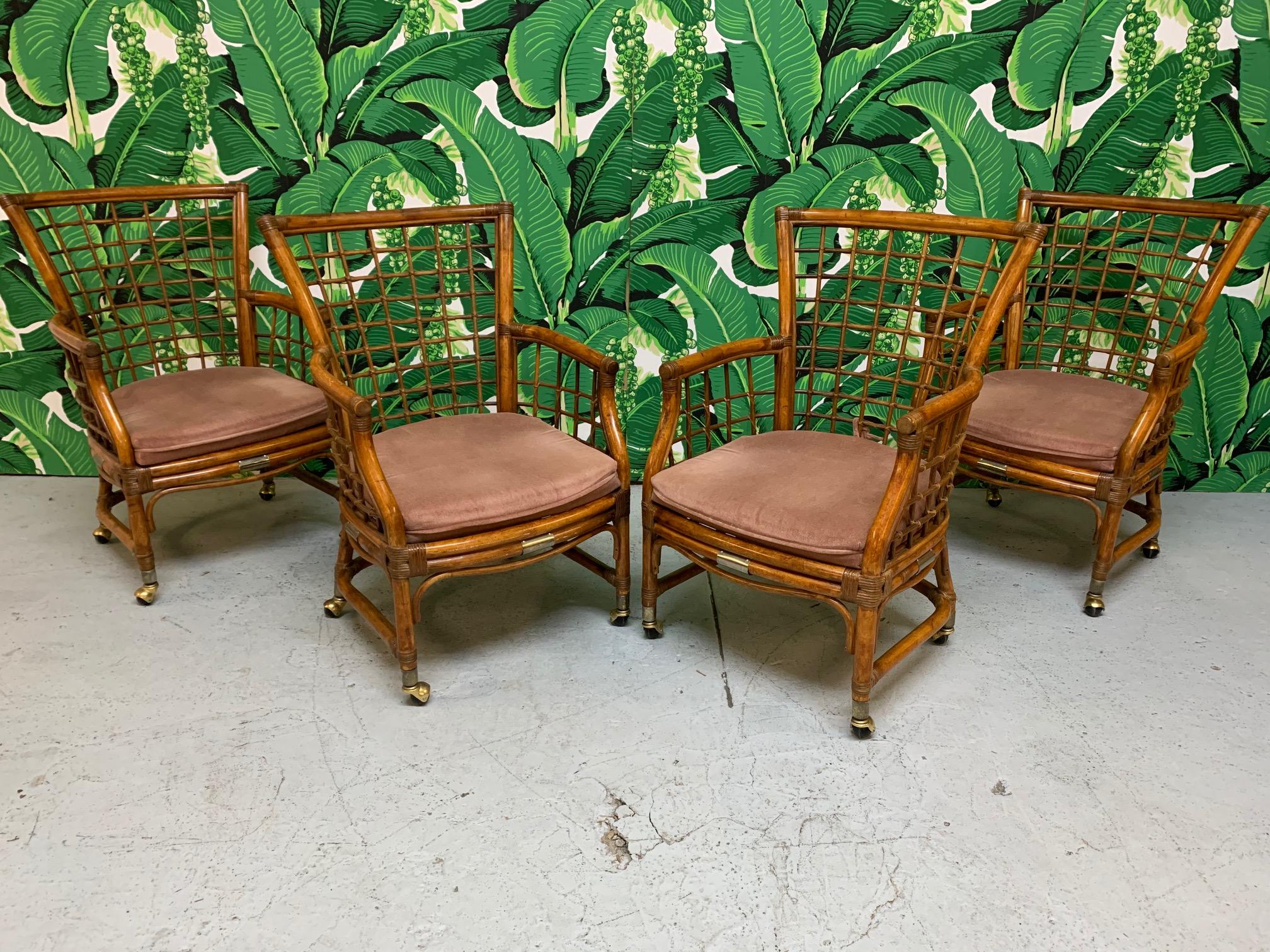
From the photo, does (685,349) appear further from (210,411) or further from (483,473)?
(210,411)

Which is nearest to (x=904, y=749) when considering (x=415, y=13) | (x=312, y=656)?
(x=312, y=656)

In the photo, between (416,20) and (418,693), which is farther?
(416,20)

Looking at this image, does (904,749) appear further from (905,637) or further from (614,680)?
(614,680)

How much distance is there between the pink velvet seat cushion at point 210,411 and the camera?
2.97 metres

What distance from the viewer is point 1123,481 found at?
9.52 ft

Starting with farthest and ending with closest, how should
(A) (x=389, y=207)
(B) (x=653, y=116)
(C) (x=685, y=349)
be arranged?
1. (C) (x=685, y=349)
2. (A) (x=389, y=207)
3. (B) (x=653, y=116)

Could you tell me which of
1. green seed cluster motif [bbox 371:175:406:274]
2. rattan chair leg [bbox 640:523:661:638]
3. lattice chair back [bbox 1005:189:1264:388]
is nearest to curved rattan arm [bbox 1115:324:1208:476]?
lattice chair back [bbox 1005:189:1264:388]

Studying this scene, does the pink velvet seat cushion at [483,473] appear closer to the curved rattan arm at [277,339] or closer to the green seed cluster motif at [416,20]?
the curved rattan arm at [277,339]

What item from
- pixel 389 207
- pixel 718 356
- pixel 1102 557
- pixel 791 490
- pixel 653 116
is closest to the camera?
pixel 791 490

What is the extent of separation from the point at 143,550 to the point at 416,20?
183cm

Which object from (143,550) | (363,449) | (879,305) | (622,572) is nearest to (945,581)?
(879,305)

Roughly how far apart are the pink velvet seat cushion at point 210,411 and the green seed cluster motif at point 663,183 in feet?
4.13

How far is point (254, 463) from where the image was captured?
309 centimetres

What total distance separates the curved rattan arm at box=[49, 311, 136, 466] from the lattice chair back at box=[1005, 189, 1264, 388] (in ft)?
8.94
